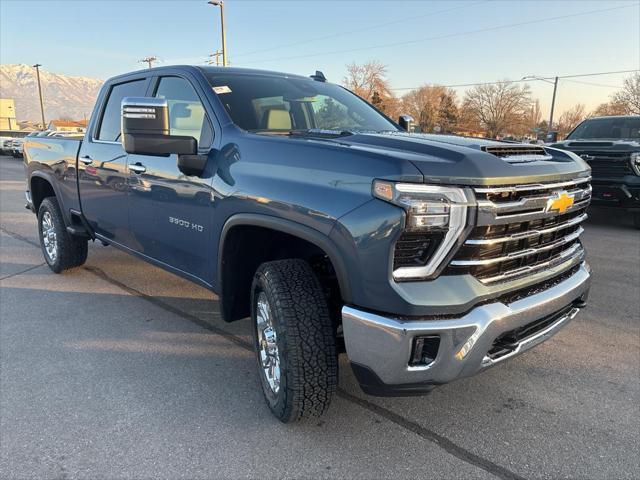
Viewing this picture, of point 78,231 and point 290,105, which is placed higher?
point 290,105

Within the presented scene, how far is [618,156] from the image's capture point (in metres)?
7.70

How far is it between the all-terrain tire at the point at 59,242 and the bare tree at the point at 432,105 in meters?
67.8

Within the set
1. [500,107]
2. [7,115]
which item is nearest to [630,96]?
[500,107]

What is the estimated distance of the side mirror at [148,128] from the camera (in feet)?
8.87

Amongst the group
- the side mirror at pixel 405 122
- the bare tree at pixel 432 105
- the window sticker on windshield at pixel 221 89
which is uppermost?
the bare tree at pixel 432 105

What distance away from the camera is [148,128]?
2.72m

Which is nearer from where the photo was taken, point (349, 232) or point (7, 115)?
point (349, 232)

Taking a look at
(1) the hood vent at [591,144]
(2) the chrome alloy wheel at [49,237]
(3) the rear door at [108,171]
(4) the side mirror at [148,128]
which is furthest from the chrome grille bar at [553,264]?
(1) the hood vent at [591,144]

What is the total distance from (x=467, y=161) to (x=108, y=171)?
3085mm

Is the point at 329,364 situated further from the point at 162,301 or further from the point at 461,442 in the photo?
the point at 162,301

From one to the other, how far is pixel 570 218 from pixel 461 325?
1140 millimetres

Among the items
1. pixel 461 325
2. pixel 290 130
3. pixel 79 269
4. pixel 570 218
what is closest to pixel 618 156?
pixel 570 218

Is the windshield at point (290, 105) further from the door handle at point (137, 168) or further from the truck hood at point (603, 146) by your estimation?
the truck hood at point (603, 146)

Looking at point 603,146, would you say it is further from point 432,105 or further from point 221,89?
point 432,105
